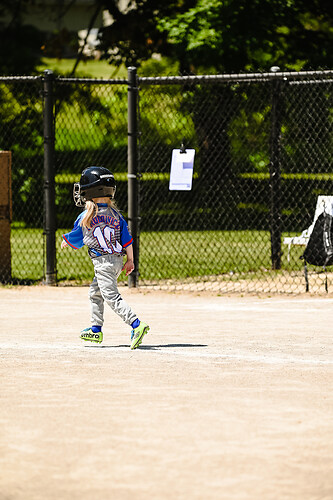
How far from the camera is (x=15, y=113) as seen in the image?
24984 millimetres

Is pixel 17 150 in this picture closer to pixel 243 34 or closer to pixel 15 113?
pixel 15 113

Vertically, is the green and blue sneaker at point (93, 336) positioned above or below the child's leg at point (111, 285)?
below

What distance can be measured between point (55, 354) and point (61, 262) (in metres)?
8.12

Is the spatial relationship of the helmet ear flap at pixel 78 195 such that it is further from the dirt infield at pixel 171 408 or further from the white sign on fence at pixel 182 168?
the white sign on fence at pixel 182 168

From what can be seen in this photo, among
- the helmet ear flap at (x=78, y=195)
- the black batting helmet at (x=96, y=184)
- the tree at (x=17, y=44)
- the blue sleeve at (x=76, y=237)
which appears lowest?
the tree at (x=17, y=44)

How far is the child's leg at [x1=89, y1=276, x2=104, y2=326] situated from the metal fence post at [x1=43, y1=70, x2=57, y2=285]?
4223mm

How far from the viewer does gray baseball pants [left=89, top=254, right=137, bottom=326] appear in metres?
8.79

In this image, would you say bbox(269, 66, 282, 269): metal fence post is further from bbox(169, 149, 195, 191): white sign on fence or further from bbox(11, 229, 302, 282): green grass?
bbox(169, 149, 195, 191): white sign on fence

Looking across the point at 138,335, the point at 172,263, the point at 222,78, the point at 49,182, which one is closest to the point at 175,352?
the point at 138,335

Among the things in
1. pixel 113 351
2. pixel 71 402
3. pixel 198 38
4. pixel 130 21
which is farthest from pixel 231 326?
pixel 130 21

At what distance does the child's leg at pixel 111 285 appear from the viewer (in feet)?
28.8

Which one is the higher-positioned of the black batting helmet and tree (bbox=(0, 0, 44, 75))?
the black batting helmet

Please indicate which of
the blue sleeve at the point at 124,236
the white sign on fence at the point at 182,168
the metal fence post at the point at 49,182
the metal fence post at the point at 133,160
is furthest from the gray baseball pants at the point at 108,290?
the metal fence post at the point at 49,182

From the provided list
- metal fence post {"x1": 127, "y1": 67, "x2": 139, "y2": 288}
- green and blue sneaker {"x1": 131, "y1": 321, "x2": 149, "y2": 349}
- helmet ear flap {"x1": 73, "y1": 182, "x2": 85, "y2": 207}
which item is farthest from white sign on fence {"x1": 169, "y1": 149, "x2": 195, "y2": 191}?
green and blue sneaker {"x1": 131, "y1": 321, "x2": 149, "y2": 349}
